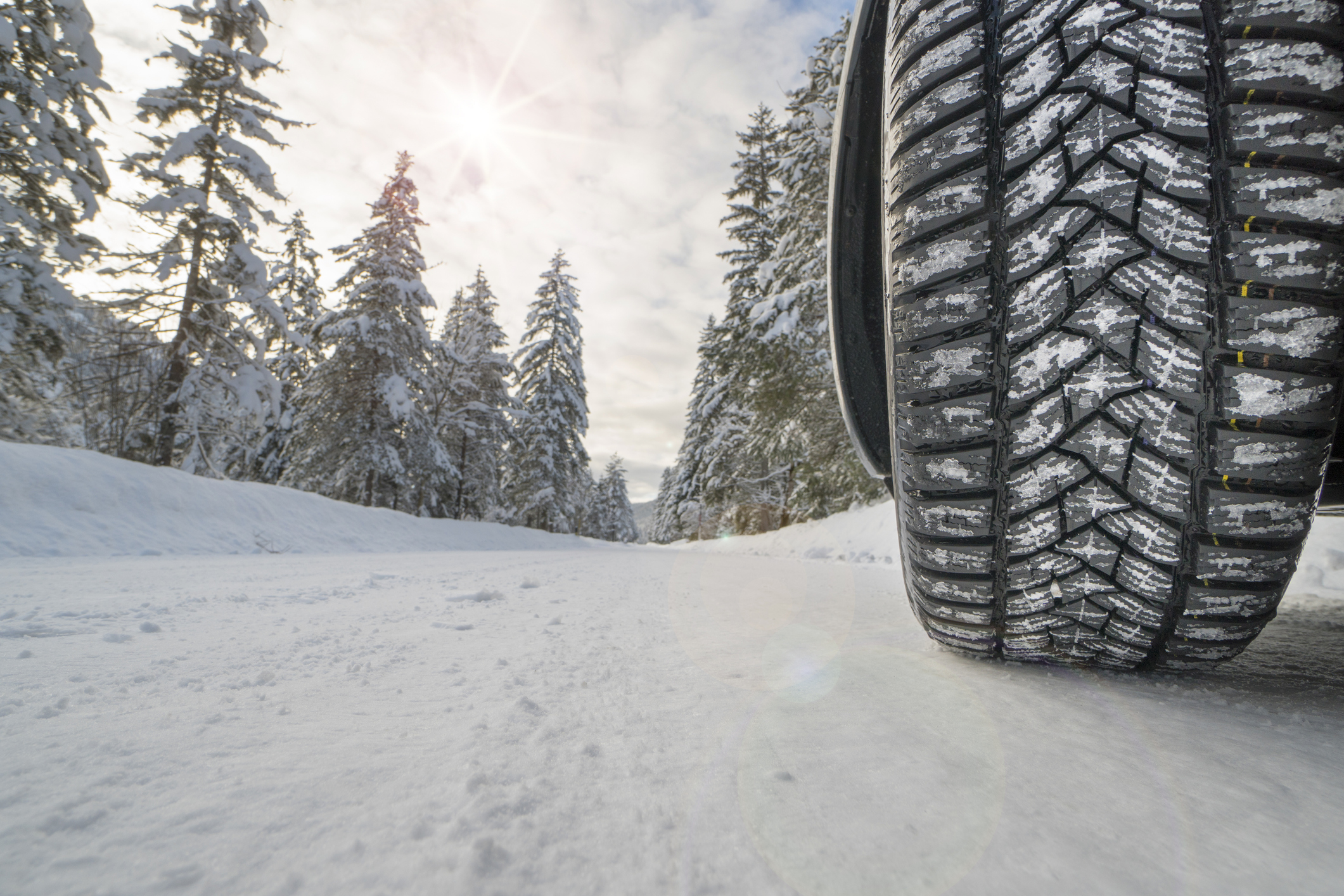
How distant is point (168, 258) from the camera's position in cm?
938

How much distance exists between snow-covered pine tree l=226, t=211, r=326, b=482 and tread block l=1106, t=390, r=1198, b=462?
1450 centimetres

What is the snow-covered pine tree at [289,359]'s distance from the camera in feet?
52.0

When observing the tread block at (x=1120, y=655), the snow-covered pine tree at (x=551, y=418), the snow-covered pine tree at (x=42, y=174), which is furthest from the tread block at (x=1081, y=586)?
the snow-covered pine tree at (x=551, y=418)

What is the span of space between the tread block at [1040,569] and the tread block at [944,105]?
0.77 m

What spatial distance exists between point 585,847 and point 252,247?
13248 mm

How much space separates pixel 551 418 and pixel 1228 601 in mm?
22904

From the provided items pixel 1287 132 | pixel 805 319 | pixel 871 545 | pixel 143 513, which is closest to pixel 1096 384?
pixel 1287 132

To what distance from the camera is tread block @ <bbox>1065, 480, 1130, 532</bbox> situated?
0.90m

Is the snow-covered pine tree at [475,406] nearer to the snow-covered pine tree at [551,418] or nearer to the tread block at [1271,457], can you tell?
the snow-covered pine tree at [551,418]

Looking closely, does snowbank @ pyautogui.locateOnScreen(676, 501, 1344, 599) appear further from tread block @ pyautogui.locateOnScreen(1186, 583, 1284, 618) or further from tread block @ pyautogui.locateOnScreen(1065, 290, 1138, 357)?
tread block @ pyautogui.locateOnScreen(1065, 290, 1138, 357)

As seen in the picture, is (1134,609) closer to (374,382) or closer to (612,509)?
(374,382)

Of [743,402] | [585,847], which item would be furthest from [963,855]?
[743,402]

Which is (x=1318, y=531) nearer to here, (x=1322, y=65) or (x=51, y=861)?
(x=1322, y=65)

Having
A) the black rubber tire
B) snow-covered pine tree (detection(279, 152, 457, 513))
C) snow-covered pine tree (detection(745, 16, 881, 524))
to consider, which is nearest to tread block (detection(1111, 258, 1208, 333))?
the black rubber tire
